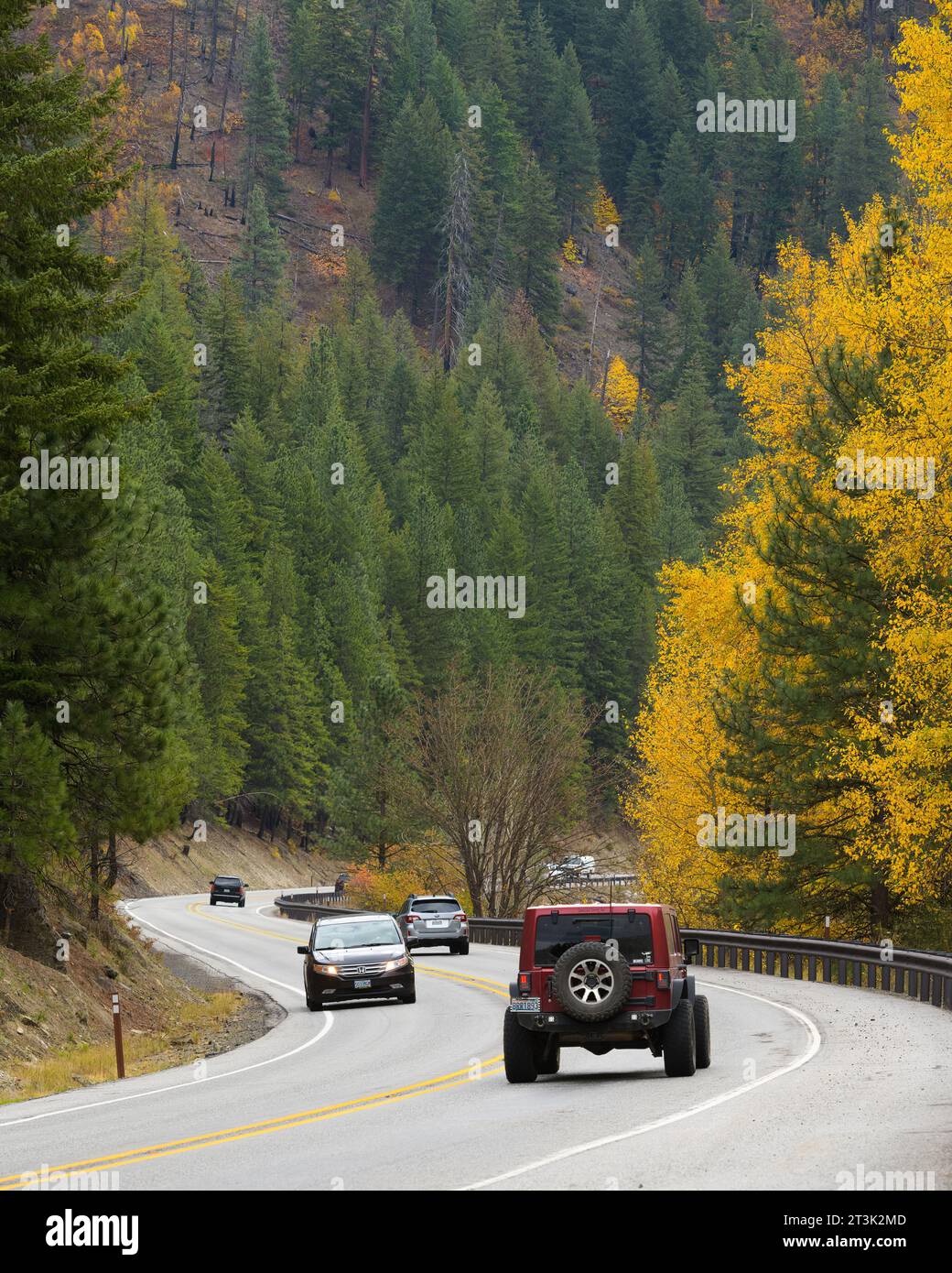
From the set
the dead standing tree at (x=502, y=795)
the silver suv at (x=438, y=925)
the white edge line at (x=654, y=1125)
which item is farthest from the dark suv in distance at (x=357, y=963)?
the dead standing tree at (x=502, y=795)

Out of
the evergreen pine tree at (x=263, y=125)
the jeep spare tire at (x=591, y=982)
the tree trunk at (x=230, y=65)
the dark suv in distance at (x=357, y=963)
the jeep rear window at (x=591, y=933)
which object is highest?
the tree trunk at (x=230, y=65)

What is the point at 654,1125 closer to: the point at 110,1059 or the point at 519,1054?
the point at 519,1054

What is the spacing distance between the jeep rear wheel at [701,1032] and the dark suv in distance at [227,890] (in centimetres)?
5635

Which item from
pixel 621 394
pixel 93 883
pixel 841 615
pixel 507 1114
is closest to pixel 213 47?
pixel 621 394

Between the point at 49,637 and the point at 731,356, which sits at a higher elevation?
the point at 731,356

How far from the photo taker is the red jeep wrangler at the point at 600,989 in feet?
55.1

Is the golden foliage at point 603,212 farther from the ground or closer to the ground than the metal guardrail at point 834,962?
farther from the ground

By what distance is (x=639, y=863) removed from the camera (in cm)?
5344

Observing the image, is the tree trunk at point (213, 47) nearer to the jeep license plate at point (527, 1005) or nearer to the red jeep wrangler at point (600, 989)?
the red jeep wrangler at point (600, 989)

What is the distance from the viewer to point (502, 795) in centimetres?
5531

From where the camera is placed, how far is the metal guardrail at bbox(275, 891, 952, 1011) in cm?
2791
